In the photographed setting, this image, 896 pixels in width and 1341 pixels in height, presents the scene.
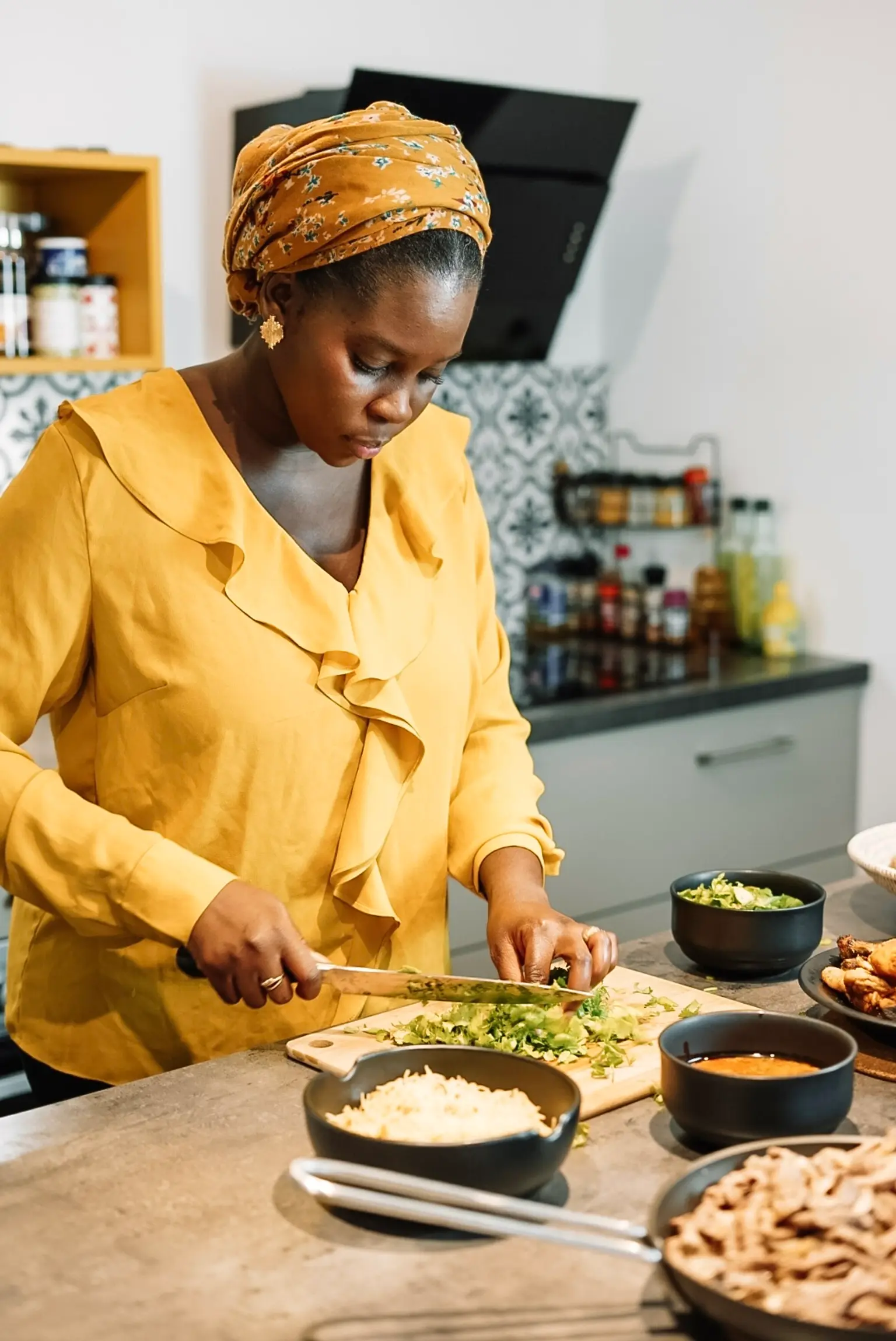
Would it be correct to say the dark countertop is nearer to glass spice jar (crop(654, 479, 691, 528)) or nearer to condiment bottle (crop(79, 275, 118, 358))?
glass spice jar (crop(654, 479, 691, 528))

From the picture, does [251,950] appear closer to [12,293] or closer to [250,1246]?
[250,1246]

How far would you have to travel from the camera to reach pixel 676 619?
3262 mm

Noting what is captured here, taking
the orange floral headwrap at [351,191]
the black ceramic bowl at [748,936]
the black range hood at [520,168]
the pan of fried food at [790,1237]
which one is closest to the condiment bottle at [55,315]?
the black range hood at [520,168]

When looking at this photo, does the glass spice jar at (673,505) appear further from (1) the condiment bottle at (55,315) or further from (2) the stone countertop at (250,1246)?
(2) the stone countertop at (250,1246)

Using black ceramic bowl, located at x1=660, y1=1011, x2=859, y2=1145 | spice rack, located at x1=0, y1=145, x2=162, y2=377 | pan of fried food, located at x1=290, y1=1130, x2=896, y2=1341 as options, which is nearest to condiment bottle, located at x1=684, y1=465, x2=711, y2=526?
spice rack, located at x1=0, y1=145, x2=162, y2=377

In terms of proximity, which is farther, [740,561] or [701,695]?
[740,561]

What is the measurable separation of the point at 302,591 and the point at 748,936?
0.55 m

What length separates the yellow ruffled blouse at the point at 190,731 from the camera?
1.43 m

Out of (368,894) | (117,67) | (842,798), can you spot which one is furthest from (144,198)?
(842,798)

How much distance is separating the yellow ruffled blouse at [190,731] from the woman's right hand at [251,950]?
1.6 inches

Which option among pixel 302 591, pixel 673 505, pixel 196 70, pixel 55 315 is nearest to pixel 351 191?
pixel 302 591

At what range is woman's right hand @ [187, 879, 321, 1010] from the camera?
1286mm

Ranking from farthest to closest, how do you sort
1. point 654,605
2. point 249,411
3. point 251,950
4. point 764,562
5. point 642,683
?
point 654,605, point 764,562, point 642,683, point 249,411, point 251,950

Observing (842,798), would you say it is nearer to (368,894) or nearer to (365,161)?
(368,894)
